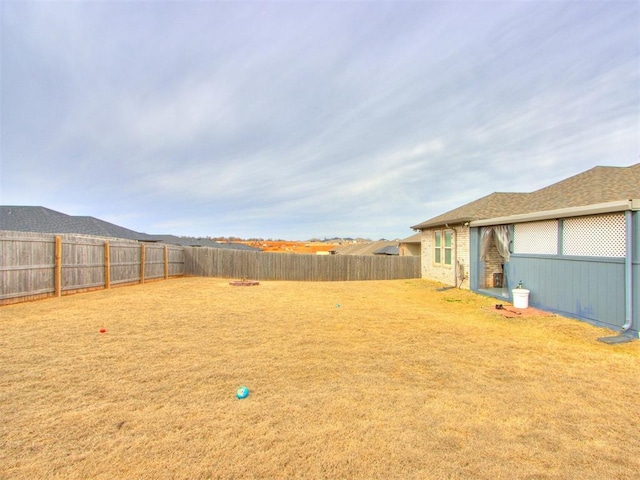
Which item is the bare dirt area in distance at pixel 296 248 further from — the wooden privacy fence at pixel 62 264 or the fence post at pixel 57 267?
the fence post at pixel 57 267

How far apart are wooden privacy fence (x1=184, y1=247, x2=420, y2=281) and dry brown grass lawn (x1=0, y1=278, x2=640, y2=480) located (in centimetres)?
1102

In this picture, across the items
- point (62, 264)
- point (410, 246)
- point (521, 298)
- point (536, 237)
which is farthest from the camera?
point (410, 246)

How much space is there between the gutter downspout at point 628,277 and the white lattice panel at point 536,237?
1.86 m

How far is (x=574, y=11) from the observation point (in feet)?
25.4

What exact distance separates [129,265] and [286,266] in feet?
25.0

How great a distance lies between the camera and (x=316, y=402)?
116 inches

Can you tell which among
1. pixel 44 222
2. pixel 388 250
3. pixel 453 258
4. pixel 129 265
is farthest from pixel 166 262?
pixel 388 250

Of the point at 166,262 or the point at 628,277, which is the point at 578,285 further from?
the point at 166,262

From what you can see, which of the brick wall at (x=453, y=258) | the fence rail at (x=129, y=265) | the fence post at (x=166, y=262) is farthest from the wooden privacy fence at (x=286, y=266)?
the brick wall at (x=453, y=258)

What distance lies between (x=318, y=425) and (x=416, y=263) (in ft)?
54.7

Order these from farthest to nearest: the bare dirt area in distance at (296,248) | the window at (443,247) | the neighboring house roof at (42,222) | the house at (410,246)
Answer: the bare dirt area in distance at (296,248), the house at (410,246), the neighboring house roof at (42,222), the window at (443,247)

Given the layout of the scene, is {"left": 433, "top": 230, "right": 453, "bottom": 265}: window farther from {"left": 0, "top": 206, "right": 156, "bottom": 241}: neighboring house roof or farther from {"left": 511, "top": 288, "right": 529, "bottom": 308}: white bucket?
{"left": 0, "top": 206, "right": 156, "bottom": 241}: neighboring house roof

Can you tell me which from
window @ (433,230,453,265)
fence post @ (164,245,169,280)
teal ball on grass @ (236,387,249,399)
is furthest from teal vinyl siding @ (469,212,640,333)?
fence post @ (164,245,169,280)

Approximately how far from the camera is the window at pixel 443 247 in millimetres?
12859
